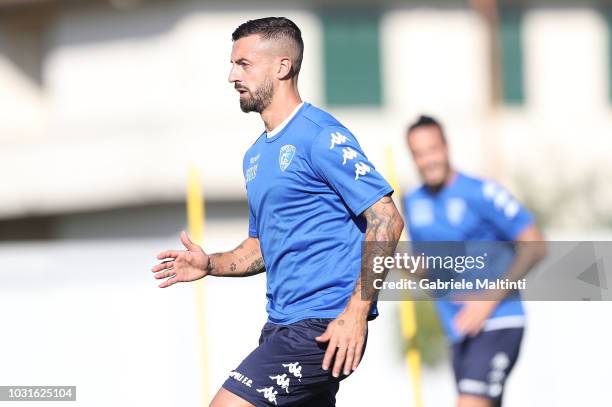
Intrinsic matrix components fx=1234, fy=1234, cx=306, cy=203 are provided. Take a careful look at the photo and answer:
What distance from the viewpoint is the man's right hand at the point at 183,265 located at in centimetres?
521

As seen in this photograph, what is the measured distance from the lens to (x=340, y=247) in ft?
16.3

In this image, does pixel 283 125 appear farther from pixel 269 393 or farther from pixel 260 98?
pixel 269 393

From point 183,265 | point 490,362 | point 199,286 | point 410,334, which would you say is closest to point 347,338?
point 183,265

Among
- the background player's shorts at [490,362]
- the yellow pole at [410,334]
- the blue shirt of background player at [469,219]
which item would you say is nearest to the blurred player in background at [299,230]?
the background player's shorts at [490,362]

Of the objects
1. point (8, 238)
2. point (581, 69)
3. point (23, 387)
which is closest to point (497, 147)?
point (581, 69)

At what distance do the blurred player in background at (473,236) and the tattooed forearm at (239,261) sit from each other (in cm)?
194

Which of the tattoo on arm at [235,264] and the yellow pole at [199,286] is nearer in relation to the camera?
the tattoo on arm at [235,264]

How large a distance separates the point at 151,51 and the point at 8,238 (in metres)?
5.11

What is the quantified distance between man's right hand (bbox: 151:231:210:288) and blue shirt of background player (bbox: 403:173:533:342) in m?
2.44

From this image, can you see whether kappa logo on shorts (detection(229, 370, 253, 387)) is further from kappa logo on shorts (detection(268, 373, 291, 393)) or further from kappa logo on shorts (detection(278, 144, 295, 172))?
kappa logo on shorts (detection(278, 144, 295, 172))

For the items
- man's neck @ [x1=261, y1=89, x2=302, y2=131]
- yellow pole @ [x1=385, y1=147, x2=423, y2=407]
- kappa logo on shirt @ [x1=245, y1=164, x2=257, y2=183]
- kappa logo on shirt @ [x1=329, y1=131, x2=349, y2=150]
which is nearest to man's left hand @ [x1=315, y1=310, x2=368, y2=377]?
kappa logo on shirt @ [x1=329, y1=131, x2=349, y2=150]

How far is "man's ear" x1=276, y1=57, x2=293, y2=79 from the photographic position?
5.17m

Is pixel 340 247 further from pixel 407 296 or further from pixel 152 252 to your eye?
pixel 152 252

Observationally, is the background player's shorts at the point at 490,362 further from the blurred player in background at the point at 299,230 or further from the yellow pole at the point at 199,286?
the blurred player in background at the point at 299,230
